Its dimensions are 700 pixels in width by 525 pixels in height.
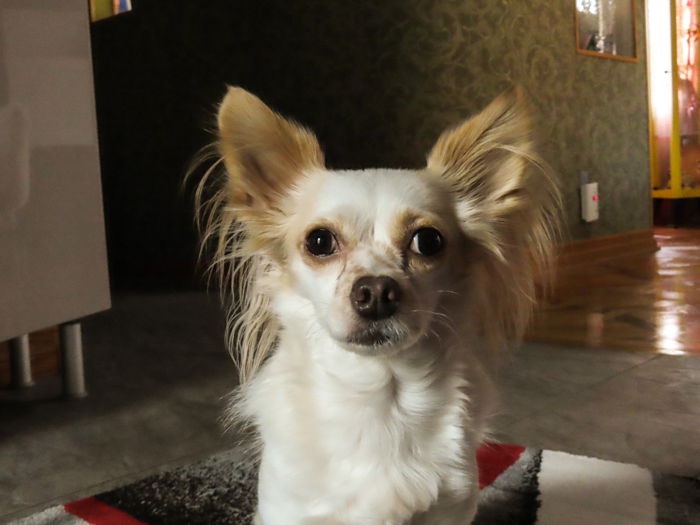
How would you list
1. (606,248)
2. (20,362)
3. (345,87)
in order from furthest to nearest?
(606,248)
(345,87)
(20,362)

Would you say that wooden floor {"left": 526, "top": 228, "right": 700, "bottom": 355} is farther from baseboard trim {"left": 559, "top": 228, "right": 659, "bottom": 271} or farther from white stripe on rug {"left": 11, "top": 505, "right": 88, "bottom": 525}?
white stripe on rug {"left": 11, "top": 505, "right": 88, "bottom": 525}

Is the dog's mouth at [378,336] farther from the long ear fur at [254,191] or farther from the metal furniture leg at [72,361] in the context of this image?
the metal furniture leg at [72,361]

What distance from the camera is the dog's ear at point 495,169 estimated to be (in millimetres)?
1159

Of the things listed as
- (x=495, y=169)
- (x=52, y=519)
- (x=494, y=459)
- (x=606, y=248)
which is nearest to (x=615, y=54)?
(x=606, y=248)

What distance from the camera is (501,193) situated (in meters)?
1.19

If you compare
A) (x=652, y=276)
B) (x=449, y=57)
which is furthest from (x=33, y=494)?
(x=652, y=276)

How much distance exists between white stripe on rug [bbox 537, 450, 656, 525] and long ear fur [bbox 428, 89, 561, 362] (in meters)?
0.39

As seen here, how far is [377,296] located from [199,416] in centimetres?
113

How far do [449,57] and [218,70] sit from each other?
135cm

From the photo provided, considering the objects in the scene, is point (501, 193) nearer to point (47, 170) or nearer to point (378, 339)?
point (378, 339)

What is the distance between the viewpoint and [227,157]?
44.5 inches

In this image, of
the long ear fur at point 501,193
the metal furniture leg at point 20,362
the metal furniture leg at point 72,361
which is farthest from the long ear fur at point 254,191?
the metal furniture leg at point 20,362

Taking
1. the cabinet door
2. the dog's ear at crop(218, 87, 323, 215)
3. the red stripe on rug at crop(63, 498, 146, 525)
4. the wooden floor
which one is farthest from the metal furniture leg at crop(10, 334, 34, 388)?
the wooden floor

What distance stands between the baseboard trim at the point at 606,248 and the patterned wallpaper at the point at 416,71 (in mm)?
87
